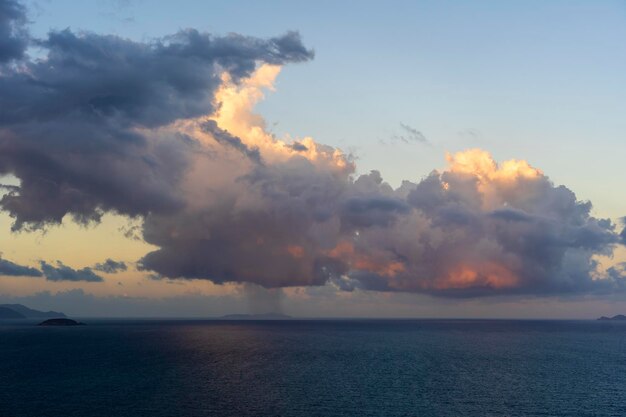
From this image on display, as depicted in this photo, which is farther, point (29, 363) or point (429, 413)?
point (29, 363)

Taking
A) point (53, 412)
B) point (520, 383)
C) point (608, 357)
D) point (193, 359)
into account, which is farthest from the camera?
point (608, 357)

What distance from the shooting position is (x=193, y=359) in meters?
164

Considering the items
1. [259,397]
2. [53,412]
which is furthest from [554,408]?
[53,412]

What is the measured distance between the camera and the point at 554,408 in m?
93.1

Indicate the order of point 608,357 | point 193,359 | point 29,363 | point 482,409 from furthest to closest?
1. point 608,357
2. point 193,359
3. point 29,363
4. point 482,409

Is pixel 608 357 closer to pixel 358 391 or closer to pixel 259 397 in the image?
pixel 358 391

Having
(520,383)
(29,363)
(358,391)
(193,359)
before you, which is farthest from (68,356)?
(520,383)

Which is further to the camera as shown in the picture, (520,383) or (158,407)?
(520,383)

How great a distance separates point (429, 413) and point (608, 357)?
127583 millimetres

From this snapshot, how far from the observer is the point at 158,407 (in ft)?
294

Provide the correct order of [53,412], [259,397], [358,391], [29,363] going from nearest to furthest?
[53,412]
[259,397]
[358,391]
[29,363]

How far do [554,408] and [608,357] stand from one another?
359 ft

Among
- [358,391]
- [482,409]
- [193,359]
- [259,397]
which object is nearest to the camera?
[482,409]

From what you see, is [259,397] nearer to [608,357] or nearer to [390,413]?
[390,413]
